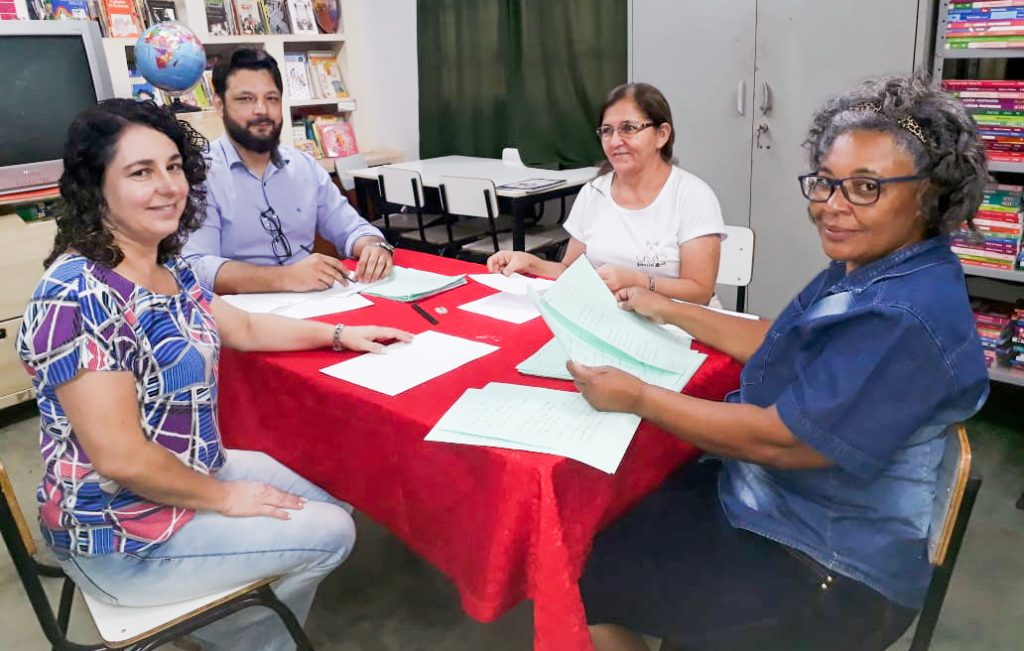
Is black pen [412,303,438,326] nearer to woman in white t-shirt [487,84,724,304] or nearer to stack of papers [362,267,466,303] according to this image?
stack of papers [362,267,466,303]

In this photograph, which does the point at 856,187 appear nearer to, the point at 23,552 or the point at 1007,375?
the point at 23,552

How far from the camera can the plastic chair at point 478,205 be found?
3.42 m

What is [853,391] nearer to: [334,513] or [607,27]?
[334,513]

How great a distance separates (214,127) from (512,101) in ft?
5.11

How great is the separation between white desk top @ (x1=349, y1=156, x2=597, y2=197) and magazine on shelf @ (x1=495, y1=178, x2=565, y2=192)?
0.13ft

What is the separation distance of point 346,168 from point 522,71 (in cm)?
113

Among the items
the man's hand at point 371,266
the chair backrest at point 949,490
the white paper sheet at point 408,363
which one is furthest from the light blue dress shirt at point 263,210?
the chair backrest at point 949,490

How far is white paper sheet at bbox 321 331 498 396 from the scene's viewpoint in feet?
4.51

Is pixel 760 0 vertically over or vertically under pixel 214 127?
over

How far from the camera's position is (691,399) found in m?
1.17

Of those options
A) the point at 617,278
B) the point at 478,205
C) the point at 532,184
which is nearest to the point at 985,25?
the point at 617,278

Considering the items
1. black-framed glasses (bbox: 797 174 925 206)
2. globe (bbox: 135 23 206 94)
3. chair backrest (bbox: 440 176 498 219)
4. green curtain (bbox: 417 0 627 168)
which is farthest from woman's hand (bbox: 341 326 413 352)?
green curtain (bbox: 417 0 627 168)

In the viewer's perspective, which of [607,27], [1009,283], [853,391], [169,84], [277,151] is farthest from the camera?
[607,27]

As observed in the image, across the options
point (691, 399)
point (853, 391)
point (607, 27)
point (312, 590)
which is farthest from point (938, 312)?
point (607, 27)
